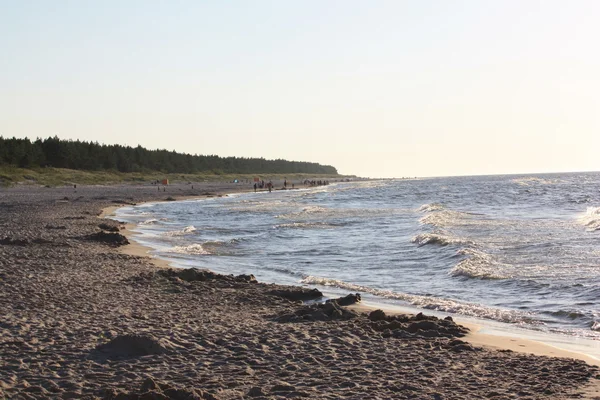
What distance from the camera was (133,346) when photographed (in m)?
9.03

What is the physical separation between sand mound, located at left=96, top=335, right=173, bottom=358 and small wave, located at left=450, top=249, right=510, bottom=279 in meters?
11.7

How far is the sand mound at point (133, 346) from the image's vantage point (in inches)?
350

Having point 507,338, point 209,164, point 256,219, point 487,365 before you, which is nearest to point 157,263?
point 507,338

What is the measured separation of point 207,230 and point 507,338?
24830mm

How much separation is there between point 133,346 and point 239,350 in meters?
1.50

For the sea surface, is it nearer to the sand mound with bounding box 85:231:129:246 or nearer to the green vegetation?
the sand mound with bounding box 85:231:129:246

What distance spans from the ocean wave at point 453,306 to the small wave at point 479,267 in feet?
11.7

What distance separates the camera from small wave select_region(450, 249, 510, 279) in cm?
1855

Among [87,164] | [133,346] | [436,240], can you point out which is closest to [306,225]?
[436,240]

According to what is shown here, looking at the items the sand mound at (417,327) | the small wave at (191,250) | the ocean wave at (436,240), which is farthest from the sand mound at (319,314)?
the ocean wave at (436,240)

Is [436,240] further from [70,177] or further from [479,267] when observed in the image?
[70,177]

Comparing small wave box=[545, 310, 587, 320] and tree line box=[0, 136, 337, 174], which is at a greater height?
tree line box=[0, 136, 337, 174]

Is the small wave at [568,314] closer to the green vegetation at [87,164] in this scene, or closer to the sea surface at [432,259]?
the sea surface at [432,259]

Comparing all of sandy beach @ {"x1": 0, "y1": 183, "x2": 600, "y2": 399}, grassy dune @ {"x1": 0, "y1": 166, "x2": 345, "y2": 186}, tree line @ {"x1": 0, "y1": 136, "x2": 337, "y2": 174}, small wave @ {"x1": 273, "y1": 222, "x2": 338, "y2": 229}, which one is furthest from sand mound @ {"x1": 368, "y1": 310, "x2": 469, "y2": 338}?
tree line @ {"x1": 0, "y1": 136, "x2": 337, "y2": 174}
